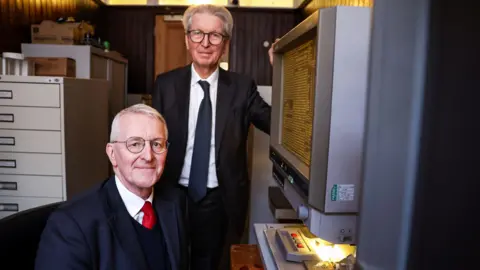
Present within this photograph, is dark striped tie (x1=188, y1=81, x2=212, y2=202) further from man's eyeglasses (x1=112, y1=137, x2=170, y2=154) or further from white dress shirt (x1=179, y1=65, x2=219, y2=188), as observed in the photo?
man's eyeglasses (x1=112, y1=137, x2=170, y2=154)

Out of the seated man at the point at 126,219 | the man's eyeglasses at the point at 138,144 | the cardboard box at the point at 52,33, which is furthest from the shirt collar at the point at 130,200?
the cardboard box at the point at 52,33

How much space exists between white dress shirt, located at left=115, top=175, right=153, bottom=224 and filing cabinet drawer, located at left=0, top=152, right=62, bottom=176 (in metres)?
1.18

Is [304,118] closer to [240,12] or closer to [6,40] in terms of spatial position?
[6,40]

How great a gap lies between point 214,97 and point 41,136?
1064 millimetres

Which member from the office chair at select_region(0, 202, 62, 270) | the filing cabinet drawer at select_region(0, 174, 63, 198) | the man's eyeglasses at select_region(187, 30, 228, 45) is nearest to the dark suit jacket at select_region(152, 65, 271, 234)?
the man's eyeglasses at select_region(187, 30, 228, 45)

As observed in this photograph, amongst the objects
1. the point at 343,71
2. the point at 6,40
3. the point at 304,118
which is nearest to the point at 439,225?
the point at 343,71

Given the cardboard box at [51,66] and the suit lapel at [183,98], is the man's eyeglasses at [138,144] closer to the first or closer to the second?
the suit lapel at [183,98]

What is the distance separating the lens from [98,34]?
4980 mm

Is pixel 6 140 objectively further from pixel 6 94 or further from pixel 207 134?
pixel 207 134

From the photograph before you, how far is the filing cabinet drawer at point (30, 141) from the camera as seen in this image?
80.2 inches

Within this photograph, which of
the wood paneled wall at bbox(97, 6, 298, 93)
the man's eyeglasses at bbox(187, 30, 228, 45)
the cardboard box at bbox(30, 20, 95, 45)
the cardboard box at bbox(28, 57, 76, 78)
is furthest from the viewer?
the wood paneled wall at bbox(97, 6, 298, 93)

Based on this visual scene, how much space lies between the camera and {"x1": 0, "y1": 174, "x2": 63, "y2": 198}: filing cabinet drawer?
205 centimetres

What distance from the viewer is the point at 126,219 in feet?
3.35

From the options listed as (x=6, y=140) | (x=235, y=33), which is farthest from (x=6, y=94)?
(x=235, y=33)
